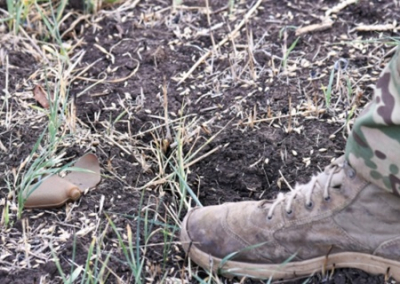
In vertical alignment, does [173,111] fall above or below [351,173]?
below

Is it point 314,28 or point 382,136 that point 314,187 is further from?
point 314,28

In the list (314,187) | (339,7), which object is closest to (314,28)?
(339,7)

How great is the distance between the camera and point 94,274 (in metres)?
1.87

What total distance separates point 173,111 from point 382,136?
964 millimetres

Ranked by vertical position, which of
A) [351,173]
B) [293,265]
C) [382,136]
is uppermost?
[382,136]

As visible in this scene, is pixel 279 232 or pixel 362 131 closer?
pixel 362 131

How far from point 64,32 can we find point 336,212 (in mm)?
1462

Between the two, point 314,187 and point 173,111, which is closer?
point 314,187

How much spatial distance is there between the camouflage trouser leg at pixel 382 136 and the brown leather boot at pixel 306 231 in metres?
0.06

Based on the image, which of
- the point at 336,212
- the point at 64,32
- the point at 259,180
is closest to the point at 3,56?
the point at 64,32

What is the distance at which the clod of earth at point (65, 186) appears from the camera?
208 cm

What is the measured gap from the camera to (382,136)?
5.26 feet

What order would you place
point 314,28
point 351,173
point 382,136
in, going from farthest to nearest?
1. point 314,28
2. point 351,173
3. point 382,136

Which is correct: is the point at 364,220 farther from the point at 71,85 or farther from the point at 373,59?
the point at 71,85
